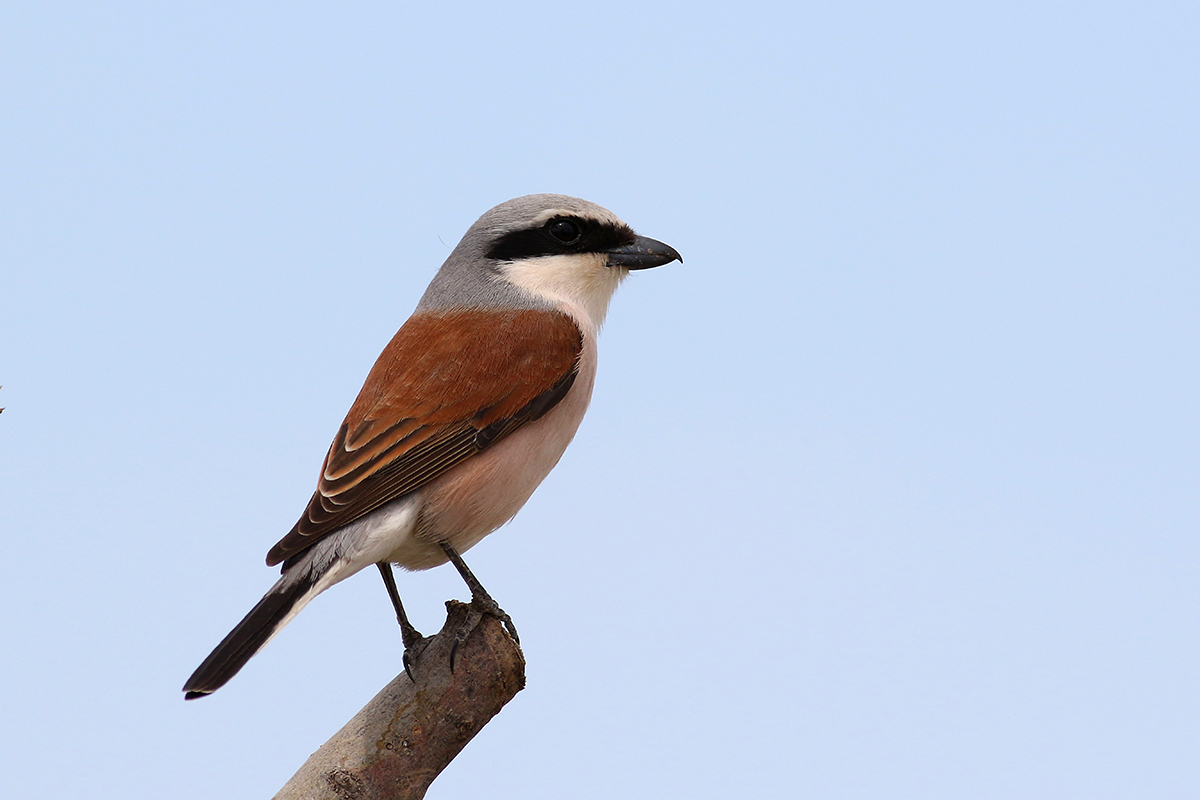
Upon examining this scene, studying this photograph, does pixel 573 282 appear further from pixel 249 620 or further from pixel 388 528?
pixel 249 620

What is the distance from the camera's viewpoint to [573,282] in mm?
4680

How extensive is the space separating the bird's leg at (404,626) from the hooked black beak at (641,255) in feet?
5.46

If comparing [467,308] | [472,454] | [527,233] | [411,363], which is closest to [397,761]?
[472,454]

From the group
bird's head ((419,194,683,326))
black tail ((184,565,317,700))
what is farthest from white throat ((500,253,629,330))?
black tail ((184,565,317,700))

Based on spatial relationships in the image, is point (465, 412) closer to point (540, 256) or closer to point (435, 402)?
point (435, 402)

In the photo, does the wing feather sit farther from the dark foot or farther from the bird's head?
the dark foot

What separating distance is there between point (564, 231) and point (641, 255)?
0.37 m

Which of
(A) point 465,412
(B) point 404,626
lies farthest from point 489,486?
(B) point 404,626

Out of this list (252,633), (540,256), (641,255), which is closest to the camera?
(252,633)

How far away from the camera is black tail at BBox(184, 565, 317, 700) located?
3.18m

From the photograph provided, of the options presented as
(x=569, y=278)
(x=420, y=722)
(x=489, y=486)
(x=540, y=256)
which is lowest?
(x=420, y=722)

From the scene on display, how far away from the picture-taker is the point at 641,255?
15.5 ft

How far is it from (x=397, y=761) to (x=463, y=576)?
2.30 ft

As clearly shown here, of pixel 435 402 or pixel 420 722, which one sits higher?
pixel 435 402
